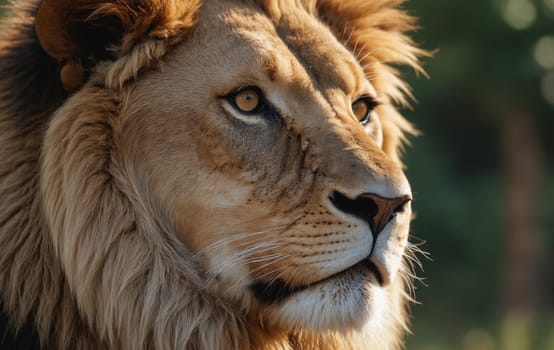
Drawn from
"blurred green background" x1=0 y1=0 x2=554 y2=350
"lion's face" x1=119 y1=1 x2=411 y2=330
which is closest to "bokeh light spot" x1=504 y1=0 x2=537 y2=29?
"blurred green background" x1=0 y1=0 x2=554 y2=350

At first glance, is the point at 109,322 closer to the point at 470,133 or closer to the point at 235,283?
the point at 235,283

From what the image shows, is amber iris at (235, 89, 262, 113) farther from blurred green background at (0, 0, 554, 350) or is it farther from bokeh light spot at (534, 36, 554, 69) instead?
bokeh light spot at (534, 36, 554, 69)

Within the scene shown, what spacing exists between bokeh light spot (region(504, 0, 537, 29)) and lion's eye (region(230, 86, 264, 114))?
805 centimetres

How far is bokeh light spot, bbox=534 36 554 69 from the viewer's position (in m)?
10.9

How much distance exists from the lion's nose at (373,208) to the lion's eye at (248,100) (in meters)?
0.47

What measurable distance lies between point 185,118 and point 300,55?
20.3 inches

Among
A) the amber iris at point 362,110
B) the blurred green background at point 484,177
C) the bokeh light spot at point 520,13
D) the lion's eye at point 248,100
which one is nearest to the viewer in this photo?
the lion's eye at point 248,100

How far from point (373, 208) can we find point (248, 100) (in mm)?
593

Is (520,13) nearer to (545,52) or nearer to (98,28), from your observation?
(545,52)

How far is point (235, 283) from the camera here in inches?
119

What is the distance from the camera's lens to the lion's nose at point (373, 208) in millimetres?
2814

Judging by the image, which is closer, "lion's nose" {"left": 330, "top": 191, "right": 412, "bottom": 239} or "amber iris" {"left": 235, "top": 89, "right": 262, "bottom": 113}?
"lion's nose" {"left": 330, "top": 191, "right": 412, "bottom": 239}

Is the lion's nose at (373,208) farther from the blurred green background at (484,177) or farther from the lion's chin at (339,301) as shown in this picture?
the blurred green background at (484,177)

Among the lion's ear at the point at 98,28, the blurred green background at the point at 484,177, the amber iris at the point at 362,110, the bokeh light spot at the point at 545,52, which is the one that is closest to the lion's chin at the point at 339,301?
the amber iris at the point at 362,110
